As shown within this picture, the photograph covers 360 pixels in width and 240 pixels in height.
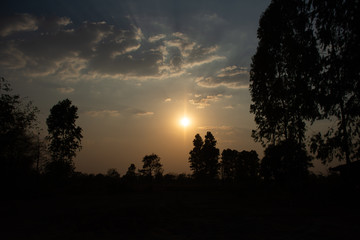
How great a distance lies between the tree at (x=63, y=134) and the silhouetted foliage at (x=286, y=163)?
3177 cm

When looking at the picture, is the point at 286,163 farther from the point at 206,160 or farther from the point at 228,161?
the point at 228,161

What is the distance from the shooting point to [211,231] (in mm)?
7844

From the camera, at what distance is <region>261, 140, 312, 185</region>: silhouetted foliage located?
61.1 feet

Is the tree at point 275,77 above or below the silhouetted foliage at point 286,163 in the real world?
above

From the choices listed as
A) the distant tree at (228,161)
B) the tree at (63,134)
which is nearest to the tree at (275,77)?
the tree at (63,134)

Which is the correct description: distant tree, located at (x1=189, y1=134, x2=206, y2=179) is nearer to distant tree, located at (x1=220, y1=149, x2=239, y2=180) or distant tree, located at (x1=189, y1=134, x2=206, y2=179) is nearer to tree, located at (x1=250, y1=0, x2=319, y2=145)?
distant tree, located at (x1=220, y1=149, x2=239, y2=180)

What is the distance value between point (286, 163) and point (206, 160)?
139 ft

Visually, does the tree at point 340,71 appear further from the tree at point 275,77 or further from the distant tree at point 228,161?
the distant tree at point 228,161

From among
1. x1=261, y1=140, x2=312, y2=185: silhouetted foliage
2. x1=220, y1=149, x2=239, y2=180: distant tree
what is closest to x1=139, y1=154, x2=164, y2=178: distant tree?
x1=220, y1=149, x2=239, y2=180: distant tree

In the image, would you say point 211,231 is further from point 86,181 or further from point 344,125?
point 86,181

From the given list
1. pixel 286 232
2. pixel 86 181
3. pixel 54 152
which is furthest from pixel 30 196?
pixel 286 232

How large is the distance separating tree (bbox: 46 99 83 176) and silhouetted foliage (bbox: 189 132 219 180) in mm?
31907

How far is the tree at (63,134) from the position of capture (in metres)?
38.8

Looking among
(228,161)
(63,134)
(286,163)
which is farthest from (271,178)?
(228,161)
